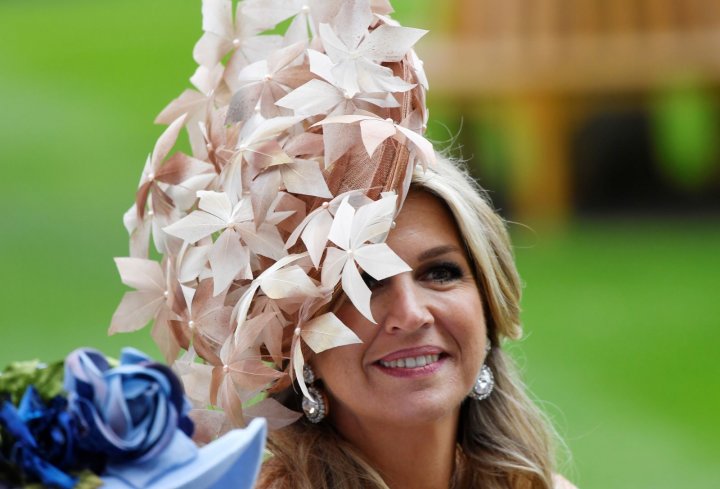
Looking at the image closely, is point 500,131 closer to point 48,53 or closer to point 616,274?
point 616,274

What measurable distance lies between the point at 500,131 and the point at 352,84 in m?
10.9

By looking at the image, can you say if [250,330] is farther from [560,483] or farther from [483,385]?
[560,483]

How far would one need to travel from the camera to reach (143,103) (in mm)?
14430

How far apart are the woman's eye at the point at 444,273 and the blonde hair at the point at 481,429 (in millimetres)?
77

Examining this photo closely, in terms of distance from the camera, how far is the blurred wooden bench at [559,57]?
10945 millimetres

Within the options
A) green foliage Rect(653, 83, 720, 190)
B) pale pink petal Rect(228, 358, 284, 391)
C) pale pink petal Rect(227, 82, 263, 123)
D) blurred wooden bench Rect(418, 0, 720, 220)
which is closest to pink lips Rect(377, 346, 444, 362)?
pale pink petal Rect(228, 358, 284, 391)

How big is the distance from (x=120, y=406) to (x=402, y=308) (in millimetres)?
1097

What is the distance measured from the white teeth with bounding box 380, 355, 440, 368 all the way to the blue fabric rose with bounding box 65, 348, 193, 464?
104 centimetres

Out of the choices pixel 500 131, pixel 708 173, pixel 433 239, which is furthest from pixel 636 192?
pixel 433 239

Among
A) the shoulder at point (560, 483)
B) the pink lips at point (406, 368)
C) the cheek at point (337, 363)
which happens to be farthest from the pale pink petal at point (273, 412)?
the shoulder at point (560, 483)

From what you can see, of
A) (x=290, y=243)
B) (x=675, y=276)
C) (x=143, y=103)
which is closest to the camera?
(x=290, y=243)

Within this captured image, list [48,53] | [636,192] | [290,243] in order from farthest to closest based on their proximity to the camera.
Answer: [48,53]
[636,192]
[290,243]

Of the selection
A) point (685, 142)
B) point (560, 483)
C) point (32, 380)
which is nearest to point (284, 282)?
point (32, 380)

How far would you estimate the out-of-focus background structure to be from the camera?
7.96 meters
